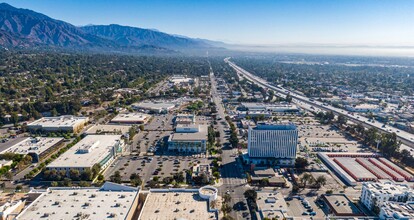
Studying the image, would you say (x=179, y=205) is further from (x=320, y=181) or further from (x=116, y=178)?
(x=320, y=181)

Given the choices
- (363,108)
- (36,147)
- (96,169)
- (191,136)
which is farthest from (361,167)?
(36,147)

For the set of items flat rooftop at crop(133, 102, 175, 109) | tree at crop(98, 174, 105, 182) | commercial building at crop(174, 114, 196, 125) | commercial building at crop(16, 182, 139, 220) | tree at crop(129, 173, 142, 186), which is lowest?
tree at crop(98, 174, 105, 182)

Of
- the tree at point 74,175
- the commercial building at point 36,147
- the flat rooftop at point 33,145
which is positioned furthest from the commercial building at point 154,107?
the tree at point 74,175

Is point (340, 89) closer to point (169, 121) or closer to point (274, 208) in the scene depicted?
point (169, 121)

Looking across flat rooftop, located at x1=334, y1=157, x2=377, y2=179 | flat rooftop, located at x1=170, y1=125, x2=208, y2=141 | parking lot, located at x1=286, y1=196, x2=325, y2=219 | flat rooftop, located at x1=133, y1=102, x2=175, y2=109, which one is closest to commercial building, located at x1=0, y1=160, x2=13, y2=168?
flat rooftop, located at x1=170, y1=125, x2=208, y2=141

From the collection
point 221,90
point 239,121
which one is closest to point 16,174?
point 239,121

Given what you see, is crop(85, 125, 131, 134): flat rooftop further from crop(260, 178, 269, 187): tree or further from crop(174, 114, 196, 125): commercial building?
crop(260, 178, 269, 187): tree
